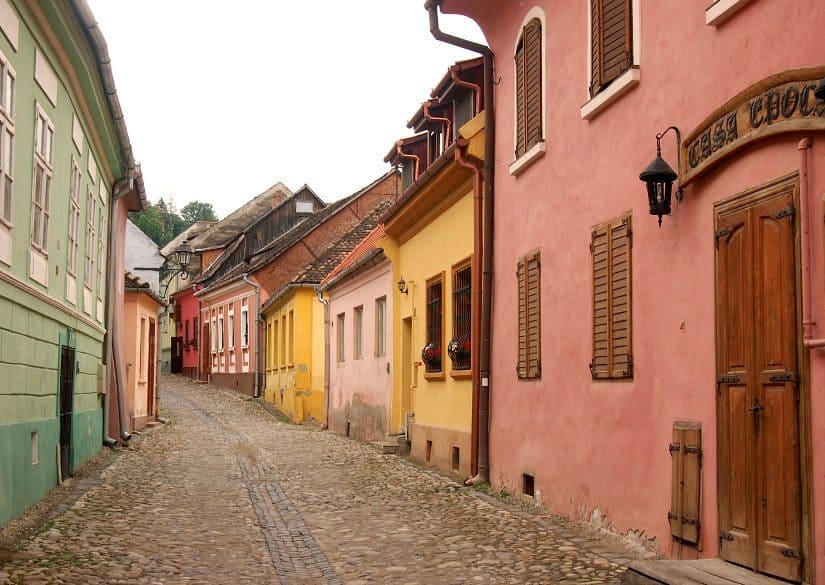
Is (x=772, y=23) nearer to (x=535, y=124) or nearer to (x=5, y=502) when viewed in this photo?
(x=535, y=124)

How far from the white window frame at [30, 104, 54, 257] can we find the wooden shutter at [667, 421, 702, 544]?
6.59 m

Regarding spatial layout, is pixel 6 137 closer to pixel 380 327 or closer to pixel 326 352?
pixel 380 327

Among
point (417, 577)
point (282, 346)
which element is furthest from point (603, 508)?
point (282, 346)

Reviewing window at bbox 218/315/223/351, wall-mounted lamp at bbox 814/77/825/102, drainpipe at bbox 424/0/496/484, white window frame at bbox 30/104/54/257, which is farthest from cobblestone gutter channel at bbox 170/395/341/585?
window at bbox 218/315/223/351

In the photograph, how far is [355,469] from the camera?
15.8m

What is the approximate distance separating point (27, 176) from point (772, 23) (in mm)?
6967

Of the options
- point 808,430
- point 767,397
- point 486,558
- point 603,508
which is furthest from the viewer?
point 603,508

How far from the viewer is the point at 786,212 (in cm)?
623

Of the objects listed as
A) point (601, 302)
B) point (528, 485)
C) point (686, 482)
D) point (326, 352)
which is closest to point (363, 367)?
point (326, 352)

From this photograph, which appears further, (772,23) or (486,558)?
(486,558)

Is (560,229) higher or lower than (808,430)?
higher

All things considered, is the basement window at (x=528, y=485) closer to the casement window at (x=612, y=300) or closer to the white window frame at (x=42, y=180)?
the casement window at (x=612, y=300)

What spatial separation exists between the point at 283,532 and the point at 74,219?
5.95m

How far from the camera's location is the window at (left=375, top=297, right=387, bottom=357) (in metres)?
20.7
